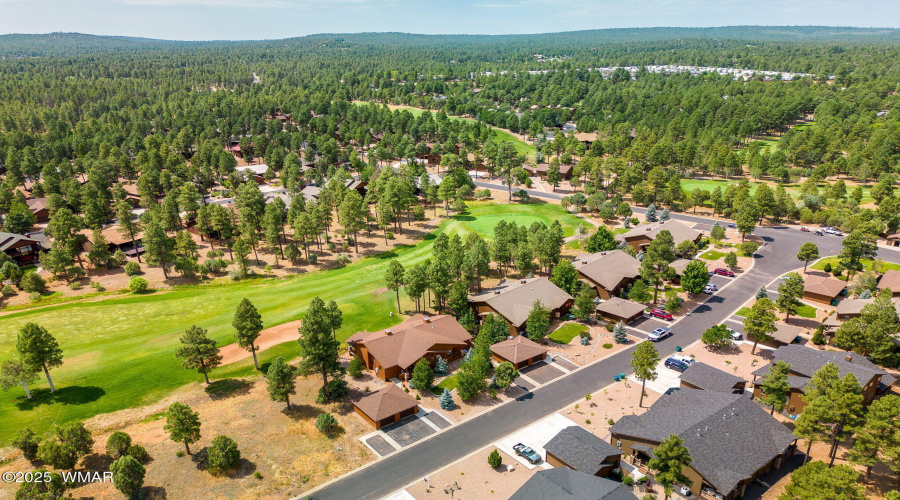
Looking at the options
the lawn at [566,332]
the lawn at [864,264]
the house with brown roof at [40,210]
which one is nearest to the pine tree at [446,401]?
the lawn at [566,332]

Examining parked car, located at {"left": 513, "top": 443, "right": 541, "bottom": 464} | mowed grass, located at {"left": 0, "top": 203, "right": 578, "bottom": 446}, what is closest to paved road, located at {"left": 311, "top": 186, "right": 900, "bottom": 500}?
parked car, located at {"left": 513, "top": 443, "right": 541, "bottom": 464}

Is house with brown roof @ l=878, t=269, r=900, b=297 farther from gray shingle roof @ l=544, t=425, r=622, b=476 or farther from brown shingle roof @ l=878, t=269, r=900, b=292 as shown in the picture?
gray shingle roof @ l=544, t=425, r=622, b=476

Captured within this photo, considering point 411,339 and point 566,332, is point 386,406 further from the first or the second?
point 566,332

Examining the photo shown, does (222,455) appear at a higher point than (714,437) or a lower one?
higher

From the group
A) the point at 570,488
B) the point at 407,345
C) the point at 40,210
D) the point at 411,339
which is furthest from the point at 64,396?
the point at 40,210

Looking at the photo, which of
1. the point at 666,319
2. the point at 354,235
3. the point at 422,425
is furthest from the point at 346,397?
the point at 354,235

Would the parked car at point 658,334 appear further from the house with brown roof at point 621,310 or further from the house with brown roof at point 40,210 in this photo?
the house with brown roof at point 40,210
